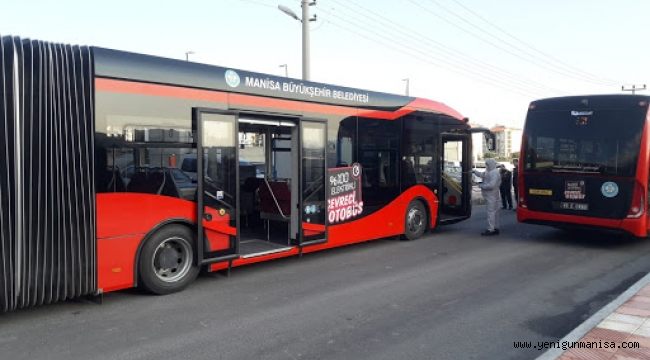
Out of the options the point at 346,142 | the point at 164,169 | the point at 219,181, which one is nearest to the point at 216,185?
the point at 219,181

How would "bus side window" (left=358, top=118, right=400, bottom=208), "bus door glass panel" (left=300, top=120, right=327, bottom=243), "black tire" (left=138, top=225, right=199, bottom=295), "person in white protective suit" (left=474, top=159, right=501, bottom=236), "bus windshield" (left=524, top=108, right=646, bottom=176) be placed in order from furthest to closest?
"person in white protective suit" (left=474, top=159, right=501, bottom=236), "bus windshield" (left=524, top=108, right=646, bottom=176), "bus side window" (left=358, top=118, right=400, bottom=208), "bus door glass panel" (left=300, top=120, right=327, bottom=243), "black tire" (left=138, top=225, right=199, bottom=295)

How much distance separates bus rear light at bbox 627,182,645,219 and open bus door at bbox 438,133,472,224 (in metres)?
3.24

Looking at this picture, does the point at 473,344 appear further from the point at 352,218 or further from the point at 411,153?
the point at 411,153

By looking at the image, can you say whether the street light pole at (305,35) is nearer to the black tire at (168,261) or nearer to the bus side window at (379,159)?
the bus side window at (379,159)

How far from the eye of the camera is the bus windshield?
9180mm

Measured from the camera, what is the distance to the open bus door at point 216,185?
6387 mm

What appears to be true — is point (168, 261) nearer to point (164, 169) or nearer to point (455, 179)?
point (164, 169)

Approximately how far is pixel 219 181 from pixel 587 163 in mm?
6886

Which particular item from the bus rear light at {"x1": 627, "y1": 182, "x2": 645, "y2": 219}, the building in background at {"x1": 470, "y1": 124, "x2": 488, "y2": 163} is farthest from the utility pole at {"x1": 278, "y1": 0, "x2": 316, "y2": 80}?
the bus rear light at {"x1": 627, "y1": 182, "x2": 645, "y2": 219}

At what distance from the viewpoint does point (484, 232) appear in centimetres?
1131

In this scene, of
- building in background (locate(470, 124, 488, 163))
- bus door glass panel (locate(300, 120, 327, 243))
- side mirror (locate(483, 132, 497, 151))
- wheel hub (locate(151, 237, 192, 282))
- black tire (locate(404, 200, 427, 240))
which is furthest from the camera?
building in background (locate(470, 124, 488, 163))

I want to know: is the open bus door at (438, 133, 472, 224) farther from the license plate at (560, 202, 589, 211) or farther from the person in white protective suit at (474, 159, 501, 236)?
the license plate at (560, 202, 589, 211)

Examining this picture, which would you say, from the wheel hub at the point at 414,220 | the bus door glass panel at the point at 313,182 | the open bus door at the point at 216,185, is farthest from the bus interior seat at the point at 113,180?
the wheel hub at the point at 414,220

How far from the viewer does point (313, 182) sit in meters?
8.02
